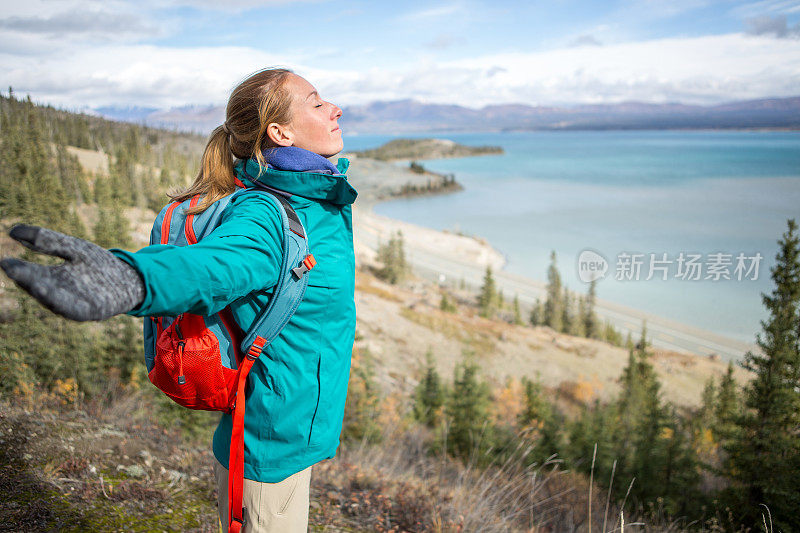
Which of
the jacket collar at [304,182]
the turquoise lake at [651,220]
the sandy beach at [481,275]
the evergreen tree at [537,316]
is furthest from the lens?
the evergreen tree at [537,316]

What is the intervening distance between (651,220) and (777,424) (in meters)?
78.5

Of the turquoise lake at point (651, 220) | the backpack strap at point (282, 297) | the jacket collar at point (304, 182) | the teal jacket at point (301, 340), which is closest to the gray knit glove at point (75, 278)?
the teal jacket at point (301, 340)

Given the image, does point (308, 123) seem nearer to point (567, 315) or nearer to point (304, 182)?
point (304, 182)

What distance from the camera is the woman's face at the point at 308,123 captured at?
5.79ft

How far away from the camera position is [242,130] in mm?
1805

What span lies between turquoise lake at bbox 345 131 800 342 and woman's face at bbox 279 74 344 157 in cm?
4542

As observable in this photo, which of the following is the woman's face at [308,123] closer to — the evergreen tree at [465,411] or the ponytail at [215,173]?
the ponytail at [215,173]

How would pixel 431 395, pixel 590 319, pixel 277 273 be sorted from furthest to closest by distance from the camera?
pixel 590 319 → pixel 431 395 → pixel 277 273

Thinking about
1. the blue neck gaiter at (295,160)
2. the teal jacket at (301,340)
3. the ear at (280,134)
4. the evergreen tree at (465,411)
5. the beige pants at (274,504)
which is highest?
the ear at (280,134)

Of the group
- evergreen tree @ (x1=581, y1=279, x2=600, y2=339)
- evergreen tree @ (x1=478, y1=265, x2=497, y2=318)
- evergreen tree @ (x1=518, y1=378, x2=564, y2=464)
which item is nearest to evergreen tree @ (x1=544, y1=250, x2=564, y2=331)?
evergreen tree @ (x1=581, y1=279, x2=600, y2=339)

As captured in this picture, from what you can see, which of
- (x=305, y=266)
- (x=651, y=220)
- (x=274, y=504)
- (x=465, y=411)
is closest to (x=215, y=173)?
(x=305, y=266)

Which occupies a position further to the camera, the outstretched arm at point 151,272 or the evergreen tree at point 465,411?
the evergreen tree at point 465,411

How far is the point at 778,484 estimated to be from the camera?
432 inches

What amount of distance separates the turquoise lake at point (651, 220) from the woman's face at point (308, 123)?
4542cm
